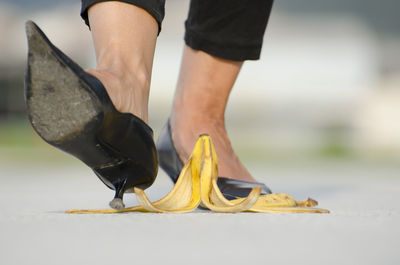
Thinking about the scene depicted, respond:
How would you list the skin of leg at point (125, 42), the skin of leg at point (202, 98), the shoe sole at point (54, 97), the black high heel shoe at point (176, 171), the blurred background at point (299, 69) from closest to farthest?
the shoe sole at point (54, 97) → the skin of leg at point (125, 42) → the black high heel shoe at point (176, 171) → the skin of leg at point (202, 98) → the blurred background at point (299, 69)

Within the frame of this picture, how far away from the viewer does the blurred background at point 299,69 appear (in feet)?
32.5

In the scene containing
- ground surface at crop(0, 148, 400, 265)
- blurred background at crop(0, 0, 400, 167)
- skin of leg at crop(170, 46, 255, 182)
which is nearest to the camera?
ground surface at crop(0, 148, 400, 265)

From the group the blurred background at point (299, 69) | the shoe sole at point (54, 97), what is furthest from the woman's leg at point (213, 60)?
the blurred background at point (299, 69)

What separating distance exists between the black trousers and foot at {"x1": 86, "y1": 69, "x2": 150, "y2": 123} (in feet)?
0.86

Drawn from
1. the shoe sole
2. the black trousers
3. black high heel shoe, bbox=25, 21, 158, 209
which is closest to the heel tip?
black high heel shoe, bbox=25, 21, 158, 209

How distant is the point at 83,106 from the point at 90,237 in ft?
0.51

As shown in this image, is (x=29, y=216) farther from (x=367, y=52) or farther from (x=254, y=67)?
(x=367, y=52)

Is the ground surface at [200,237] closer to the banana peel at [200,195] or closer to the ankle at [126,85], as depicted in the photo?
the banana peel at [200,195]

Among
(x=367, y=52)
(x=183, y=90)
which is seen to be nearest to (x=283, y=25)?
(x=367, y=52)

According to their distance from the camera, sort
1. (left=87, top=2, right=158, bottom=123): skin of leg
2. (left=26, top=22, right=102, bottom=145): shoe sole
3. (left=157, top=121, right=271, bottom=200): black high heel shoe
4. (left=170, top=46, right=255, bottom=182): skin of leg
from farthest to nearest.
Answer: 1. (left=170, top=46, right=255, bottom=182): skin of leg
2. (left=157, top=121, right=271, bottom=200): black high heel shoe
3. (left=87, top=2, right=158, bottom=123): skin of leg
4. (left=26, top=22, right=102, bottom=145): shoe sole

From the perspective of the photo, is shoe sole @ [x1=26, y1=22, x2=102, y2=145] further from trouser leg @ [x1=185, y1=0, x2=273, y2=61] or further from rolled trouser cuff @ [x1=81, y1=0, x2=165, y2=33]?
trouser leg @ [x1=185, y1=0, x2=273, y2=61]

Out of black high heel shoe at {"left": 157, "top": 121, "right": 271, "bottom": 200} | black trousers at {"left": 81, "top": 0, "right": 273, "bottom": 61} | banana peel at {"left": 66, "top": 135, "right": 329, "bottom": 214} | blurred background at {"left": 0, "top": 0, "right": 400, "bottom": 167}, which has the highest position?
black trousers at {"left": 81, "top": 0, "right": 273, "bottom": 61}

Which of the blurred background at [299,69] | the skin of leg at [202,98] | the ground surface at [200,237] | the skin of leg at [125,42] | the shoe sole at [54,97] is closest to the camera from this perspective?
the ground surface at [200,237]

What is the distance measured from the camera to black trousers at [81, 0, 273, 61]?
96 cm
